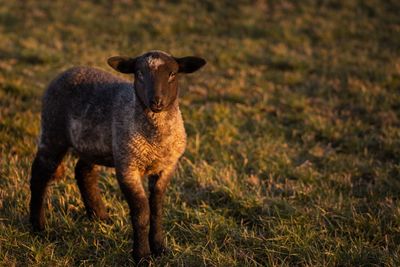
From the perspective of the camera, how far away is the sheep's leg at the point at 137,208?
4.83 meters

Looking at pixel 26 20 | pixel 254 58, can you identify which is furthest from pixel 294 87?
pixel 26 20

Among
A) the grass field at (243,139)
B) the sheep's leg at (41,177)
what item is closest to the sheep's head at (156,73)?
the sheep's leg at (41,177)

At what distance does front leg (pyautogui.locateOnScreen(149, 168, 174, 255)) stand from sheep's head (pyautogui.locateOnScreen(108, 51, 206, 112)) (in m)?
0.82

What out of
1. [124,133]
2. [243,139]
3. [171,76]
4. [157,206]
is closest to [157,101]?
[171,76]

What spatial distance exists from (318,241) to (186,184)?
2.14 meters

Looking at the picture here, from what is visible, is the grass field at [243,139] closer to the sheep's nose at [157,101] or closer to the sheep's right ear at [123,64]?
the sheep's nose at [157,101]

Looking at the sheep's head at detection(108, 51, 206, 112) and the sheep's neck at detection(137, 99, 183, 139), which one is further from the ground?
the sheep's head at detection(108, 51, 206, 112)

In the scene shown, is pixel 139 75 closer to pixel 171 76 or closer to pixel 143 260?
pixel 171 76

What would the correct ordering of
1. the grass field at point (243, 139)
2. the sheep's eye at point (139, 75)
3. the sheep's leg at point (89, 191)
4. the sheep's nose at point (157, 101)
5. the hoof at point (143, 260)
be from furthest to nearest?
the sheep's leg at point (89, 191), the grass field at point (243, 139), the hoof at point (143, 260), the sheep's eye at point (139, 75), the sheep's nose at point (157, 101)

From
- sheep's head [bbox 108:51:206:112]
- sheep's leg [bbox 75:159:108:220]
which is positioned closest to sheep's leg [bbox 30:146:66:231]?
sheep's leg [bbox 75:159:108:220]

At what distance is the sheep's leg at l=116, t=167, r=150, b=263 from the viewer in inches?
190

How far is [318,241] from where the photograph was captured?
5477 mm

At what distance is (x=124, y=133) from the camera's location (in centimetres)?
484

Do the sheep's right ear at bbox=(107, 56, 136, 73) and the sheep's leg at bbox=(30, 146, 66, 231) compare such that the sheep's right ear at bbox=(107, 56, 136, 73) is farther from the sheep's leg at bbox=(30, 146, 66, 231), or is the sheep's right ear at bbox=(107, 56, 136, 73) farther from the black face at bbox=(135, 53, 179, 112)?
the sheep's leg at bbox=(30, 146, 66, 231)
